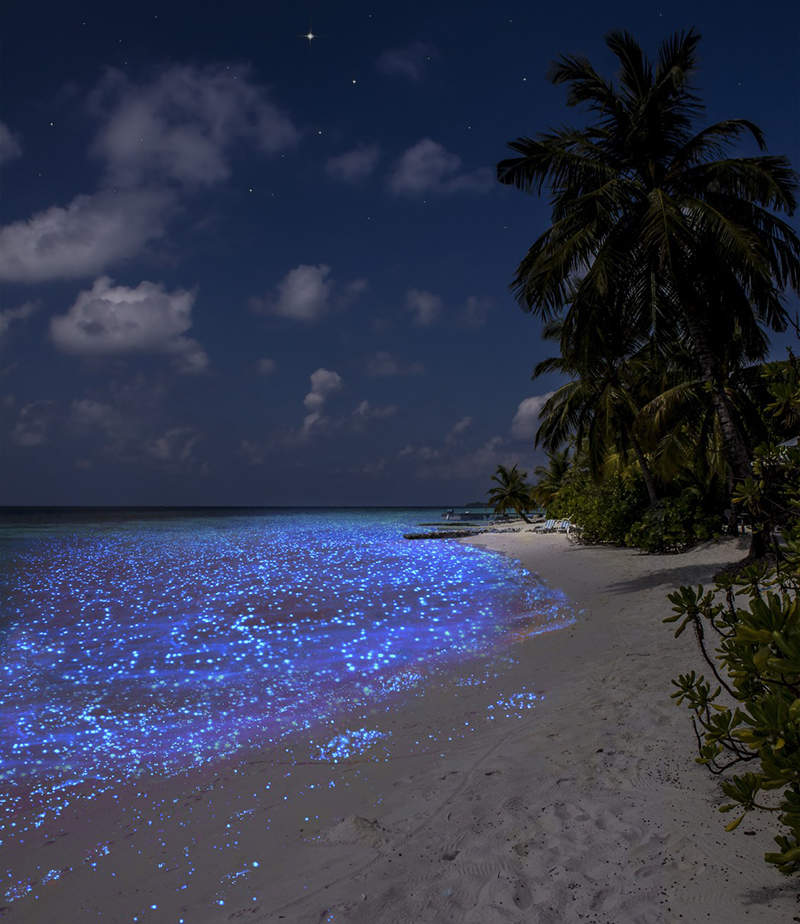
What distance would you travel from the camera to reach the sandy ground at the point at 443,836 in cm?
238

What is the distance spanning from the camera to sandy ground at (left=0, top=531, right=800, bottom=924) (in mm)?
2379

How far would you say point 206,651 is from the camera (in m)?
7.98

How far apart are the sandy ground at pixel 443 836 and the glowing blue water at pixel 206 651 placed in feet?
2.77

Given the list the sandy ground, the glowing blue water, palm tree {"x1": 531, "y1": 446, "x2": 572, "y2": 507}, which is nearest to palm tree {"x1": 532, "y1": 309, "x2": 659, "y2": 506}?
the glowing blue water

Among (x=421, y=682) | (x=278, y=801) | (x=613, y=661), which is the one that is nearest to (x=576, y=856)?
(x=278, y=801)

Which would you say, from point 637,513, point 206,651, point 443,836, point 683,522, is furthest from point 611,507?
point 443,836

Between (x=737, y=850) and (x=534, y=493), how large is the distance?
1697 inches

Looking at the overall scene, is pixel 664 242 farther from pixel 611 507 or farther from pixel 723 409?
pixel 611 507

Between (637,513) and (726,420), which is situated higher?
(726,420)

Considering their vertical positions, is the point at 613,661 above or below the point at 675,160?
below

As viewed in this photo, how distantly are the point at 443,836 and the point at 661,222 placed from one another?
34.3ft

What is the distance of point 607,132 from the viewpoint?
11.4 m

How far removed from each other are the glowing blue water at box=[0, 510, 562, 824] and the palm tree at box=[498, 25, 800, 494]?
6385 mm

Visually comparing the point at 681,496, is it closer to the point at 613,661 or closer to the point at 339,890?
the point at 613,661
